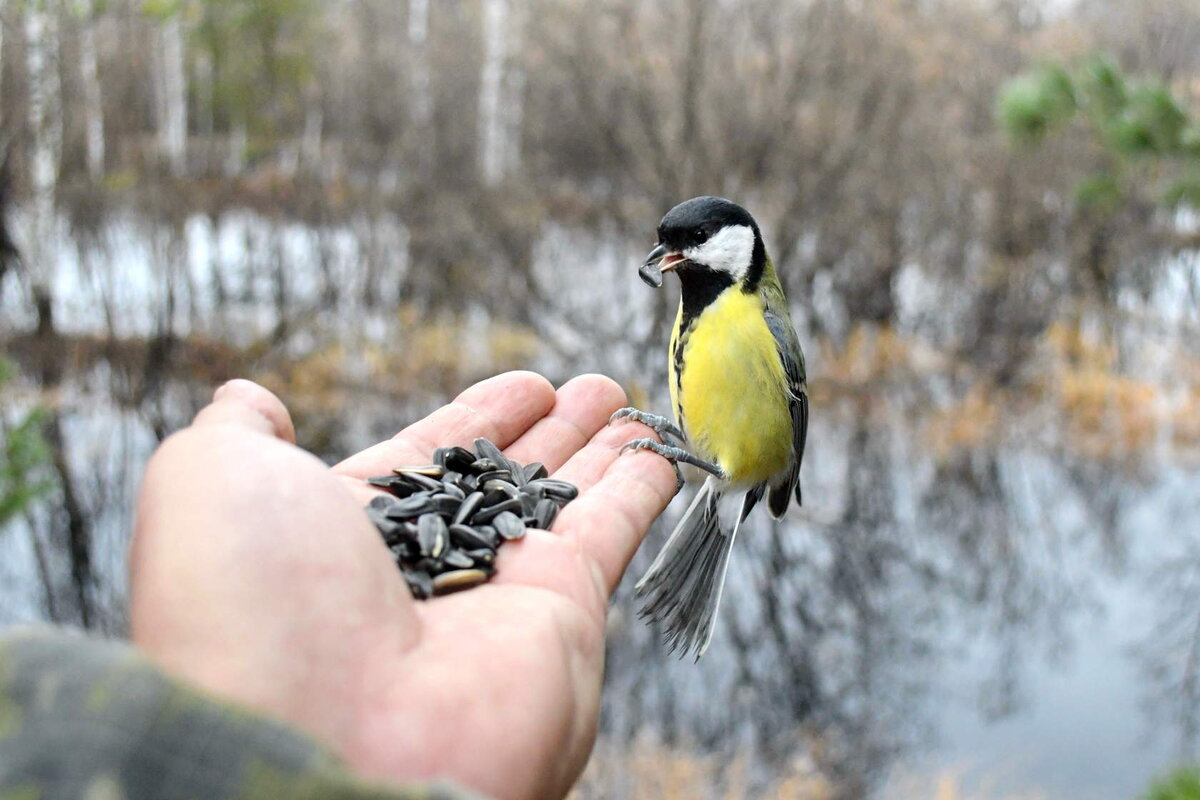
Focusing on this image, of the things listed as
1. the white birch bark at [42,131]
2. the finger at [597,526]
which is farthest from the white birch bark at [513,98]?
the finger at [597,526]

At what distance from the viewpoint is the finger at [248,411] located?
153 centimetres

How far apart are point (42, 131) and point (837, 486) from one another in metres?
5.55

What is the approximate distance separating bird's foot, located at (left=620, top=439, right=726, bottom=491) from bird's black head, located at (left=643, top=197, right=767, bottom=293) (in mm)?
398

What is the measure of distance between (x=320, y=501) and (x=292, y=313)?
756cm

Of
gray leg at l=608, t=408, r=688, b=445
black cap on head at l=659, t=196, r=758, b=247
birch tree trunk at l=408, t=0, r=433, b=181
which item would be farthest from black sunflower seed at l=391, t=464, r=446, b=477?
birch tree trunk at l=408, t=0, r=433, b=181

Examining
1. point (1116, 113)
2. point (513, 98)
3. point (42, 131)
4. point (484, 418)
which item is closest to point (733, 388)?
point (484, 418)

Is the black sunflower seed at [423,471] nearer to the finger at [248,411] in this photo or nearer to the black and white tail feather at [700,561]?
the finger at [248,411]

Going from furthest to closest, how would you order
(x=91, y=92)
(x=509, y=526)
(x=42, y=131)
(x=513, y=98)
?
(x=513, y=98) → (x=91, y=92) → (x=42, y=131) → (x=509, y=526)

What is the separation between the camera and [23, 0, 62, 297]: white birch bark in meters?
5.60

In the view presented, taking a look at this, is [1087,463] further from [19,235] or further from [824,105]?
[19,235]

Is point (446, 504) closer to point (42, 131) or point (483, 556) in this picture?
point (483, 556)

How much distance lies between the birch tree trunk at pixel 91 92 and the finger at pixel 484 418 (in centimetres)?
508

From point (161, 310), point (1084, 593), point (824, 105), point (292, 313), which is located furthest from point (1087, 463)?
point (161, 310)

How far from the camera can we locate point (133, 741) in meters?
0.88
